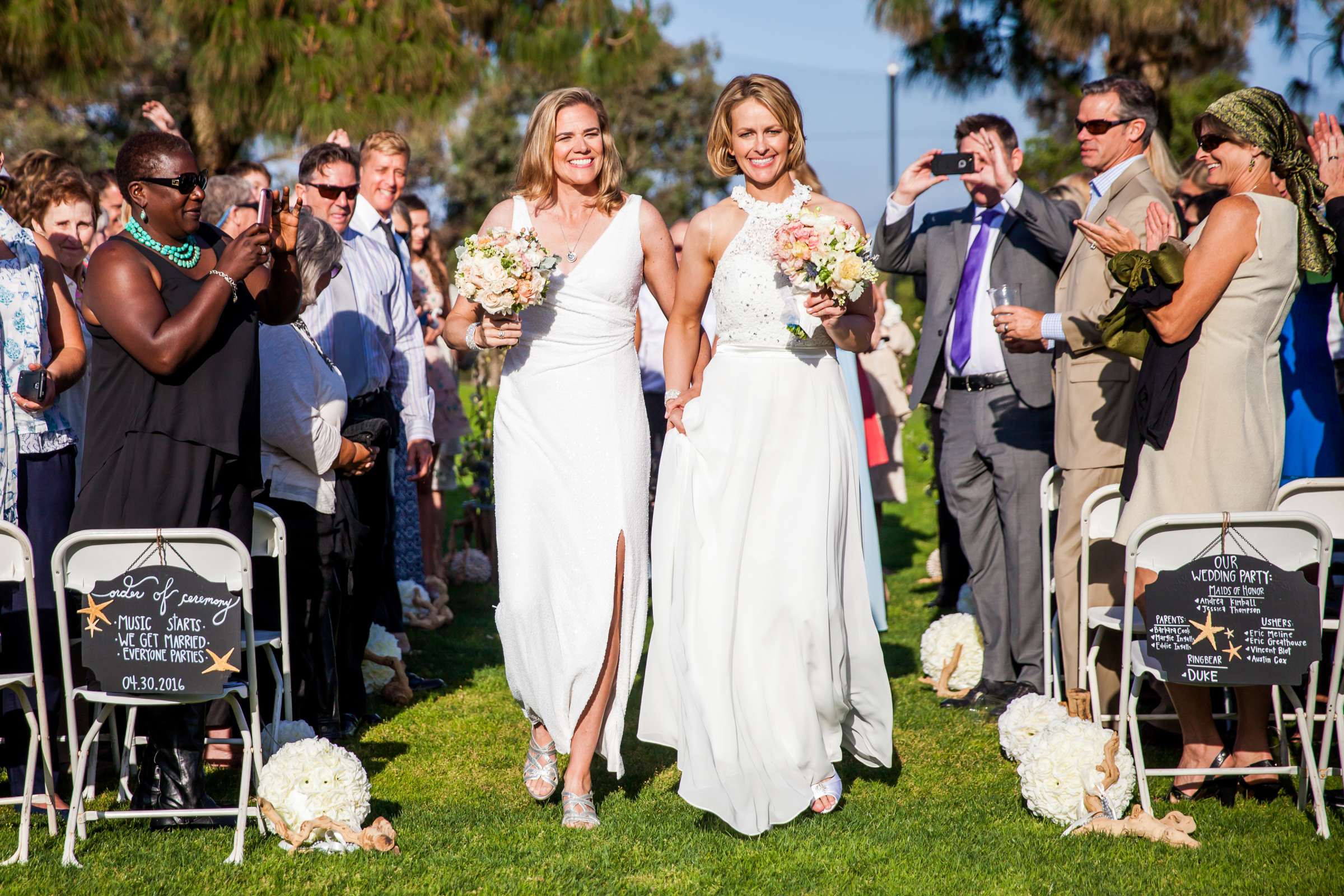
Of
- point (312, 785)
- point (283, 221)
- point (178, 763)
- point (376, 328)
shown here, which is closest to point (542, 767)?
point (312, 785)

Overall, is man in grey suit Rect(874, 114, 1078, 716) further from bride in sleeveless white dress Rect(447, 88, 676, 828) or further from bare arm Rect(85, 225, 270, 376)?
bare arm Rect(85, 225, 270, 376)

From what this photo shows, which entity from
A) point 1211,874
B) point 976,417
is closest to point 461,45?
point 976,417

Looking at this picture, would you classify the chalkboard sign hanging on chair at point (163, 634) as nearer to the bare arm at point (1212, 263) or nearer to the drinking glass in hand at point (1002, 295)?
the drinking glass in hand at point (1002, 295)

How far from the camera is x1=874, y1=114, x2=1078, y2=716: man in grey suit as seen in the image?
19.9 feet

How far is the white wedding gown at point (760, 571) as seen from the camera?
437cm

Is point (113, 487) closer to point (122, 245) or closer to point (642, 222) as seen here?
point (122, 245)

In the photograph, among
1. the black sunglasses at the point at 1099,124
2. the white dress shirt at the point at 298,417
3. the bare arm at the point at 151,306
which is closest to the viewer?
the bare arm at the point at 151,306

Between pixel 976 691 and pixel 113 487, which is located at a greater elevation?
pixel 113 487

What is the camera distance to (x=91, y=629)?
400 cm

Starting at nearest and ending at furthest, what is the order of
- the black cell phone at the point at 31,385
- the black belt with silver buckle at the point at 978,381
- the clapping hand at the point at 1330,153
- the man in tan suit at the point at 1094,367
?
the black cell phone at the point at 31,385
the clapping hand at the point at 1330,153
the man in tan suit at the point at 1094,367
the black belt with silver buckle at the point at 978,381

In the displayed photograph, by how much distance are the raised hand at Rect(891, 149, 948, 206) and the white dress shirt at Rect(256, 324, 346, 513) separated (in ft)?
9.50

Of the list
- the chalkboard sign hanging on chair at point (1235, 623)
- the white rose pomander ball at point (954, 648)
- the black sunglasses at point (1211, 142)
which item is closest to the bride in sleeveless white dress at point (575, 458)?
the chalkboard sign hanging on chair at point (1235, 623)

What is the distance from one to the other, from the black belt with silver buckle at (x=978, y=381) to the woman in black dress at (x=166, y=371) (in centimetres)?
350

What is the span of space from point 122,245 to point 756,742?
277 centimetres
